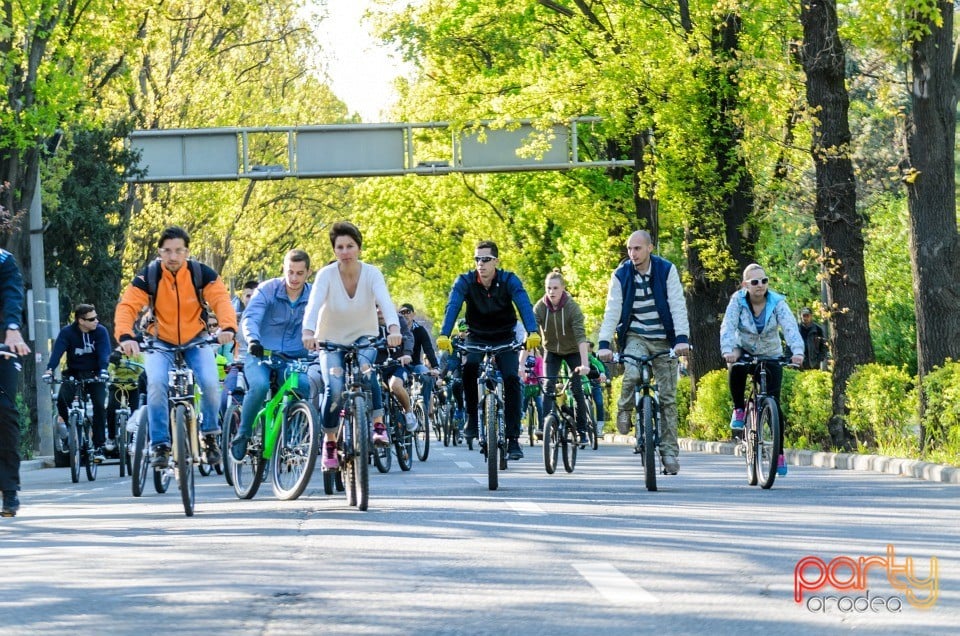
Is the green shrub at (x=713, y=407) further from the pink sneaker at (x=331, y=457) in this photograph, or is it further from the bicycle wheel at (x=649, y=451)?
the pink sneaker at (x=331, y=457)

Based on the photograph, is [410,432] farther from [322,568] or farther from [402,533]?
[322,568]

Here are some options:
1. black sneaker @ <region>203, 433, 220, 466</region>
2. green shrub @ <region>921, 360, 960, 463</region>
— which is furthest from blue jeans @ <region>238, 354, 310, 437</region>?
green shrub @ <region>921, 360, 960, 463</region>

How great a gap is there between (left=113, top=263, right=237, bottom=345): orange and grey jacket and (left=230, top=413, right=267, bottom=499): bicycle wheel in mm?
998

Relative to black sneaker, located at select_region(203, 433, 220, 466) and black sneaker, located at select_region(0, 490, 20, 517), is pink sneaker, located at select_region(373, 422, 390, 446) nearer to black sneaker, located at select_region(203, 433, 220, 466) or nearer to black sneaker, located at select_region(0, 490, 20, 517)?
black sneaker, located at select_region(203, 433, 220, 466)

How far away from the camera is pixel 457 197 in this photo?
53.9 m

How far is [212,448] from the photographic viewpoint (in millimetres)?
13336

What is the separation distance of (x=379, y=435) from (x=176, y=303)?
5.78 ft

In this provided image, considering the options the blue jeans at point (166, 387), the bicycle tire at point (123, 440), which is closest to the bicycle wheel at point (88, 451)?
the bicycle tire at point (123, 440)

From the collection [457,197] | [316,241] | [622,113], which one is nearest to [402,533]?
[622,113]

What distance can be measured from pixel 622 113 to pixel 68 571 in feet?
67.8

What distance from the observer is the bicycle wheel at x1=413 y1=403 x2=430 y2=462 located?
21.6 metres

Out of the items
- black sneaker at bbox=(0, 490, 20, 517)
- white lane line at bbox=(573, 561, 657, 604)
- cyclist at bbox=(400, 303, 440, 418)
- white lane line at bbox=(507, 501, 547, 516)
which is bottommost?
white lane line at bbox=(573, 561, 657, 604)

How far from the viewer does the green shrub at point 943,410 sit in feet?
53.4

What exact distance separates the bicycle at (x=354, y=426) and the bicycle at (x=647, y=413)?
2.50 meters
